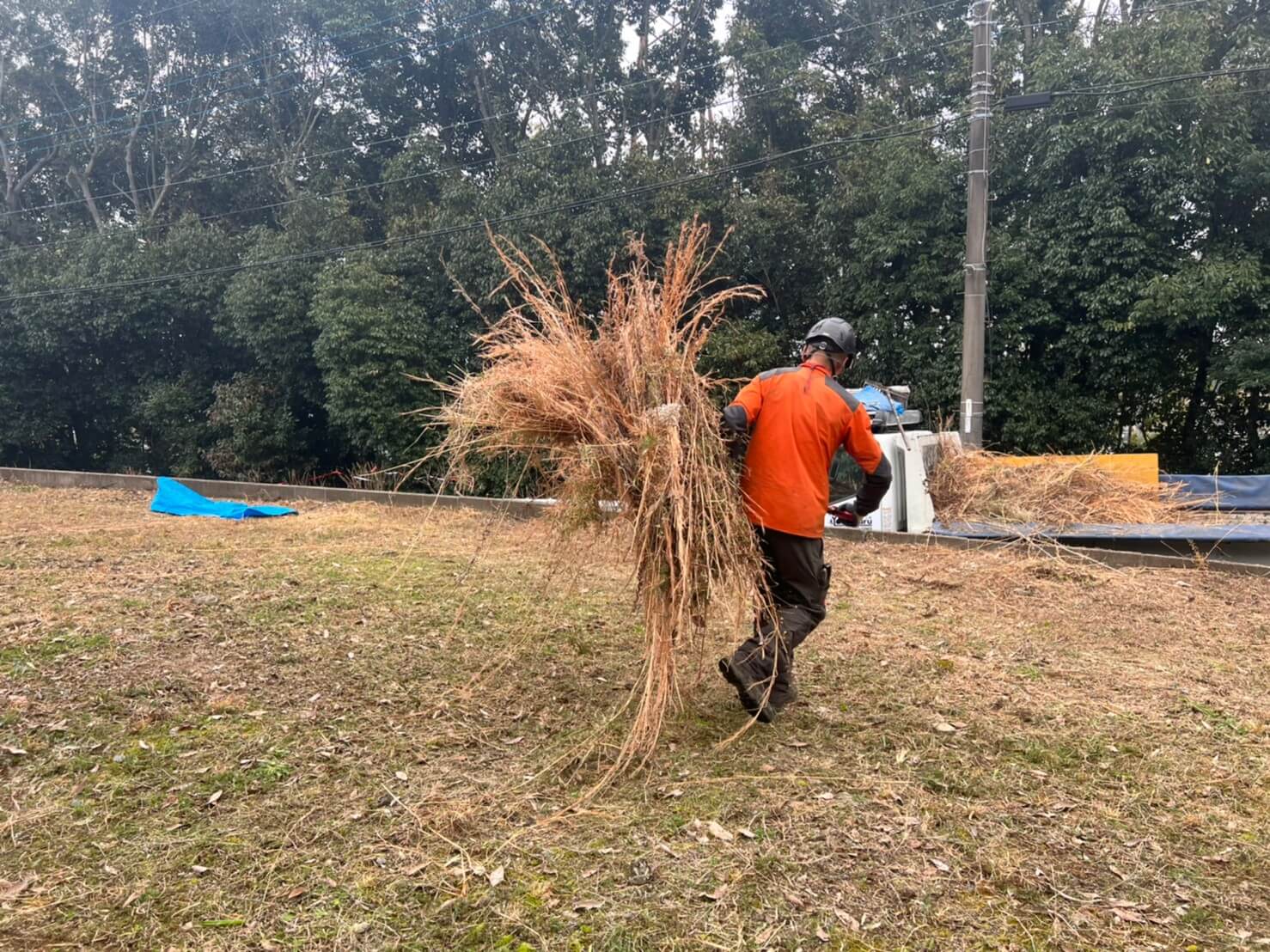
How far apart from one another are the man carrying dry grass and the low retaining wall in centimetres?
101

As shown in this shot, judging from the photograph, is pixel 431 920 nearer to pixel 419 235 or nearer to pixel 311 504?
pixel 311 504

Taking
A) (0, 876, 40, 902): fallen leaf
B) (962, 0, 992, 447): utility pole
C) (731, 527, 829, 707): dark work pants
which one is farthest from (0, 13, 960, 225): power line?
(0, 876, 40, 902): fallen leaf

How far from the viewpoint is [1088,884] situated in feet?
8.62

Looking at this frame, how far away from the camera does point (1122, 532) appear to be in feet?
26.1

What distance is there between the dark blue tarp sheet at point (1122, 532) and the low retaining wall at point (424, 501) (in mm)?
166

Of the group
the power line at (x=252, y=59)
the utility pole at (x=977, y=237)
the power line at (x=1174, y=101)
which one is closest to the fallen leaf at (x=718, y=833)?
the utility pole at (x=977, y=237)

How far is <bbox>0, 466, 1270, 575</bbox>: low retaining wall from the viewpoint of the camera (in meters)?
7.34

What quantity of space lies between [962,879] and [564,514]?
6.62 feet

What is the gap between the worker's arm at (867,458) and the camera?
3.80 meters

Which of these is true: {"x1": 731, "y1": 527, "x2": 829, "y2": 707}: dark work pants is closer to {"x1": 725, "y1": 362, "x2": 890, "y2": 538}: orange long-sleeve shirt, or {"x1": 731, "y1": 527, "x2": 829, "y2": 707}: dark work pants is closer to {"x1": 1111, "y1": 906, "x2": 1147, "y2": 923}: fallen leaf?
{"x1": 725, "y1": 362, "x2": 890, "y2": 538}: orange long-sleeve shirt

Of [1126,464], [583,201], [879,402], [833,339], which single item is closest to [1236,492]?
[1126,464]

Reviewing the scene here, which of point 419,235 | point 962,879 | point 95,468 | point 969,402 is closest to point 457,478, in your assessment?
point 962,879

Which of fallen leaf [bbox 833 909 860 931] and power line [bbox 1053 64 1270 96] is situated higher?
power line [bbox 1053 64 1270 96]

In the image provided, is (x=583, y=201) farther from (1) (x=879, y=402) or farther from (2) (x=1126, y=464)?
(2) (x=1126, y=464)
